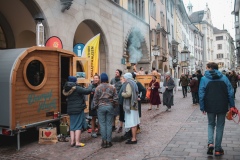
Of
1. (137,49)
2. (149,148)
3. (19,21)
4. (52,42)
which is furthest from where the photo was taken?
(137,49)

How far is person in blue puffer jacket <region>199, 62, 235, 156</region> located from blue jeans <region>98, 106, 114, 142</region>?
2.10 m

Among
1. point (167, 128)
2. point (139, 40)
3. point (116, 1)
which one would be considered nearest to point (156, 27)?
point (139, 40)

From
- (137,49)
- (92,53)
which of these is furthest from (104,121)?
(137,49)

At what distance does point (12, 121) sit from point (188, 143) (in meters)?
3.96

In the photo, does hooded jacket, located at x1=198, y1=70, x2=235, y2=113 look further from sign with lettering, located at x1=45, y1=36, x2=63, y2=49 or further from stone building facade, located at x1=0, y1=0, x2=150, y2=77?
stone building facade, located at x1=0, y1=0, x2=150, y2=77

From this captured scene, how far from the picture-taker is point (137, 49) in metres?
23.0

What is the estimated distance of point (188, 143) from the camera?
610 cm

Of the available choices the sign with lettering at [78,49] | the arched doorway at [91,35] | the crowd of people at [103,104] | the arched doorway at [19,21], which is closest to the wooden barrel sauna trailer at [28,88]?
the crowd of people at [103,104]

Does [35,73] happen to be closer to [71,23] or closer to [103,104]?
[103,104]

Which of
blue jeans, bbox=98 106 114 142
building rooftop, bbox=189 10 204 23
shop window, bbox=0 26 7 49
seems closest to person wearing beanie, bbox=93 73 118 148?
blue jeans, bbox=98 106 114 142

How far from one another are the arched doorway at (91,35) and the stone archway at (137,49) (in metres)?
5.64

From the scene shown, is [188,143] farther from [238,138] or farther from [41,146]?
[41,146]

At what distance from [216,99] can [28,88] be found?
166 inches

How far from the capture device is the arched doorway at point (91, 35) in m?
14.6
